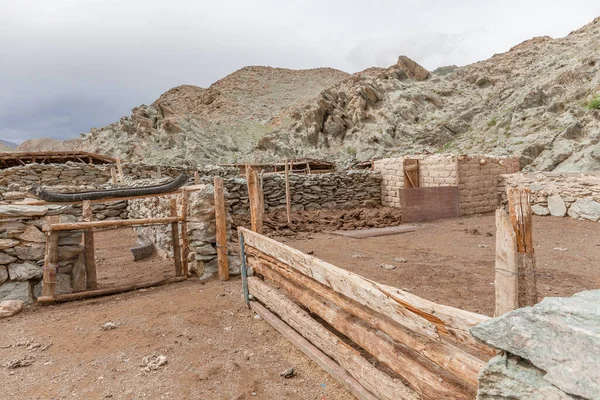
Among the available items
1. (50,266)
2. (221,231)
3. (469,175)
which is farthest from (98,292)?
(469,175)

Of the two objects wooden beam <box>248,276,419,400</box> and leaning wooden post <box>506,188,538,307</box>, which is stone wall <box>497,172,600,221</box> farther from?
wooden beam <box>248,276,419,400</box>

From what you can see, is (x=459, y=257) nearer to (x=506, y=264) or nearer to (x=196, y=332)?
(x=506, y=264)

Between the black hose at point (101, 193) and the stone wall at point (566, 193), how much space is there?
1096 centimetres

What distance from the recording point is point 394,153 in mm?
28906

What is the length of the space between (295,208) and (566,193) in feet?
29.4

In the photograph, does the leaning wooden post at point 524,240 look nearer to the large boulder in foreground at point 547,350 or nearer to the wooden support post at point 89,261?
the large boulder in foreground at point 547,350

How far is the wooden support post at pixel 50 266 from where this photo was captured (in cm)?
524

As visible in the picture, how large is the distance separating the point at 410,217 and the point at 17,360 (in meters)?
11.1

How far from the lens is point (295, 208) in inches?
561

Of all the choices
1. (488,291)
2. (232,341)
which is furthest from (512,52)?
(232,341)

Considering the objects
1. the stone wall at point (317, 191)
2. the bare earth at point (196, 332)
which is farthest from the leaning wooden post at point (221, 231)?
the stone wall at point (317, 191)

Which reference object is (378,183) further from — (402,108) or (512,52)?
(512,52)

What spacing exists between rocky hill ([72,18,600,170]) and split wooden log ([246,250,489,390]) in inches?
779

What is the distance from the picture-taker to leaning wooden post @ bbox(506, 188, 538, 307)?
2.57 m
